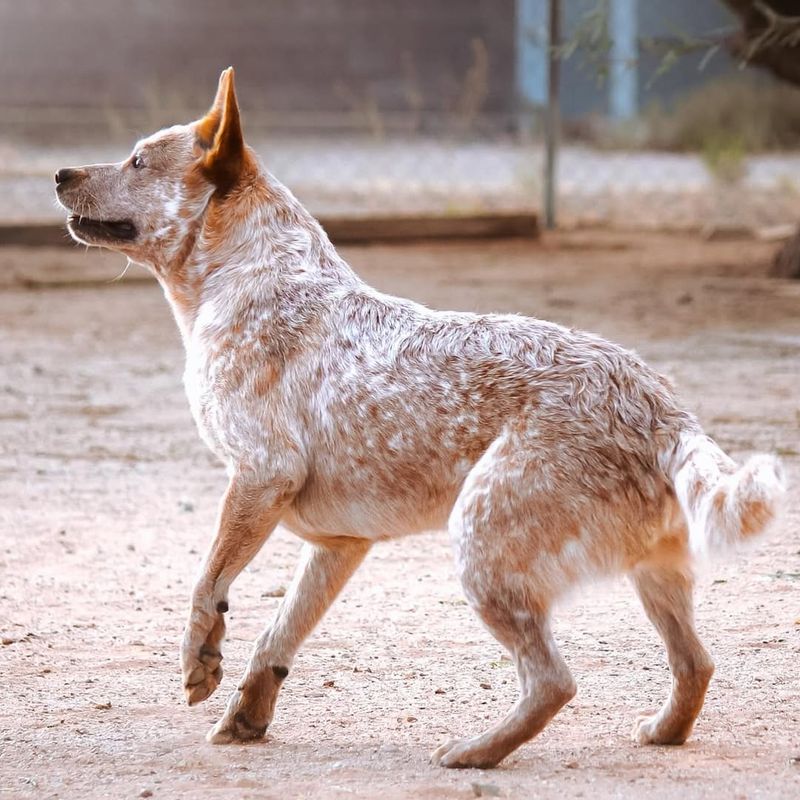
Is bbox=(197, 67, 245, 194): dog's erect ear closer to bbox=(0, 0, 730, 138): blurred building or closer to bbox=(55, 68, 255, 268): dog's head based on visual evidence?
bbox=(55, 68, 255, 268): dog's head

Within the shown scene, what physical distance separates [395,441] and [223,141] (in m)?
1.07

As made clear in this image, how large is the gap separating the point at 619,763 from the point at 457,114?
20.9 meters

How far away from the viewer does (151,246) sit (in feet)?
14.5

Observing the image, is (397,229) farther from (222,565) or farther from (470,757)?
(470,757)

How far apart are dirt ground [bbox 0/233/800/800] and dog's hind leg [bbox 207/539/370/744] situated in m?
0.08

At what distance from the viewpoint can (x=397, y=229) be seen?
14367mm

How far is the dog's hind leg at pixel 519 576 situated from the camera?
3533mm

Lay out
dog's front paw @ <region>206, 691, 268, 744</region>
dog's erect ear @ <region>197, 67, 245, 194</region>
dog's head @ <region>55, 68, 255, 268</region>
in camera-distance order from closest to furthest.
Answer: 1. dog's front paw @ <region>206, 691, 268, 744</region>
2. dog's erect ear @ <region>197, 67, 245, 194</region>
3. dog's head @ <region>55, 68, 255, 268</region>

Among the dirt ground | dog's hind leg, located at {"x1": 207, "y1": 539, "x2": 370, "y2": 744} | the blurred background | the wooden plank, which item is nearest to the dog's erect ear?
dog's hind leg, located at {"x1": 207, "y1": 539, "x2": 370, "y2": 744}

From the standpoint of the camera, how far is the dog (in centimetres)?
355

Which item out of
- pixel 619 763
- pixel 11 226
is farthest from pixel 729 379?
pixel 11 226

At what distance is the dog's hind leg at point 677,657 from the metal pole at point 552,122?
10268 millimetres

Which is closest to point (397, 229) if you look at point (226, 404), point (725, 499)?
point (226, 404)

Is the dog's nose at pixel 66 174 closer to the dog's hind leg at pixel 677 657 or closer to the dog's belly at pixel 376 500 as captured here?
the dog's belly at pixel 376 500
